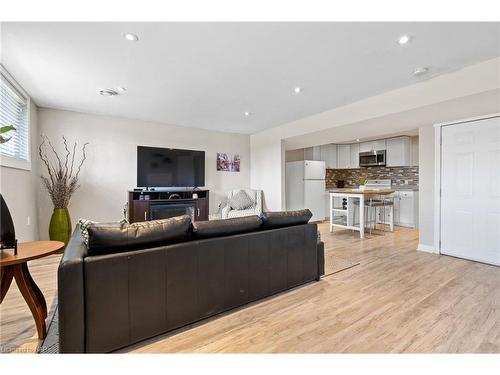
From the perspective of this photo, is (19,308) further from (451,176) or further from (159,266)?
(451,176)

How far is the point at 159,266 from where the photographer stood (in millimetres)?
1655

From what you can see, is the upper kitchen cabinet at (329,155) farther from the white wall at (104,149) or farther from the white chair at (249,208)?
the white wall at (104,149)

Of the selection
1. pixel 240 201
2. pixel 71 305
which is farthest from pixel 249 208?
pixel 71 305

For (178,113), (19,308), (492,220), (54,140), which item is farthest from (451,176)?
(54,140)

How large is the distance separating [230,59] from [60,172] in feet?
10.9

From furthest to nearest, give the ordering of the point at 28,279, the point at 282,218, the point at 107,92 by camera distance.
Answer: the point at 107,92 < the point at 282,218 < the point at 28,279

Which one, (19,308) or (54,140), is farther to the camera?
(54,140)

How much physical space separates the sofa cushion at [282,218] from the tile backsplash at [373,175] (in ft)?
16.7

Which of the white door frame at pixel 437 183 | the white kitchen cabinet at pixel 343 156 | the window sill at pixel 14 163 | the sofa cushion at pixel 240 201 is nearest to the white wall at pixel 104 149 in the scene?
the window sill at pixel 14 163

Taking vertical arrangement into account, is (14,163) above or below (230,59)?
below

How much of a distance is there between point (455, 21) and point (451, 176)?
2.29 meters

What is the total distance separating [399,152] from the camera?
6.07 meters

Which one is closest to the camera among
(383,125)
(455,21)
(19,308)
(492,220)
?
(455,21)

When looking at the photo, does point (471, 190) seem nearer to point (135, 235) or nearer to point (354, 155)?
point (354, 155)
